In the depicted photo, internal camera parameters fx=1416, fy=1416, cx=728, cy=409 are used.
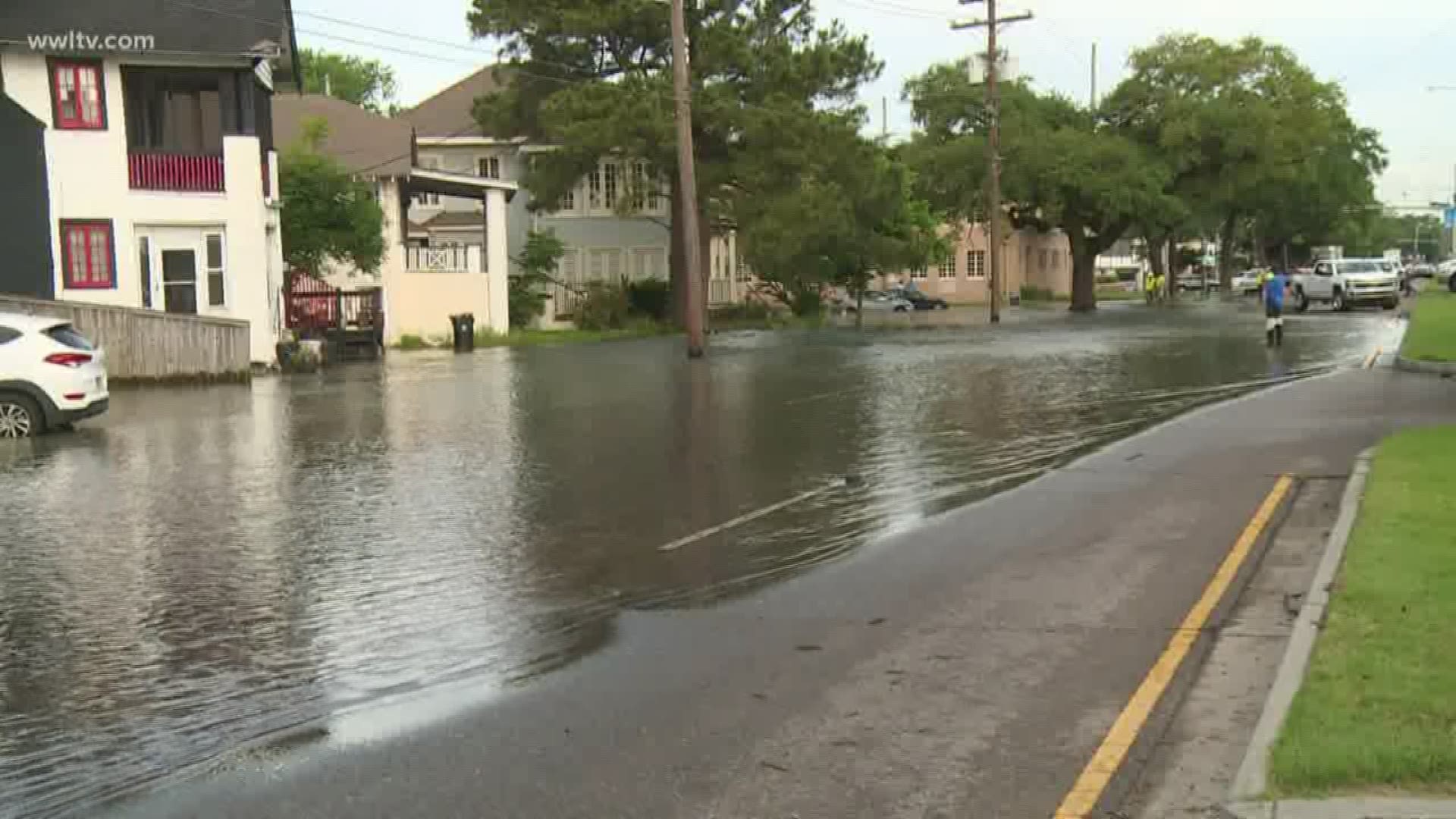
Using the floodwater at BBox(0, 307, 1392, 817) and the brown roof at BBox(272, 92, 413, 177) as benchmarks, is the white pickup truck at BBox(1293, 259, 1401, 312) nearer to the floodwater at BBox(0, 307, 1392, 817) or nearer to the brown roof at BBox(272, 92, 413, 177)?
the floodwater at BBox(0, 307, 1392, 817)

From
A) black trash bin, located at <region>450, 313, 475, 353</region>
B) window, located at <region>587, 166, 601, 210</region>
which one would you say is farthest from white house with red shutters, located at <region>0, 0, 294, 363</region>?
window, located at <region>587, 166, 601, 210</region>

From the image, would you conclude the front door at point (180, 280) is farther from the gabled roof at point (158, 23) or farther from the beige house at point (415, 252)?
the beige house at point (415, 252)

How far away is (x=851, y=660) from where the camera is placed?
687 centimetres

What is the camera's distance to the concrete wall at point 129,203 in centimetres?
2828

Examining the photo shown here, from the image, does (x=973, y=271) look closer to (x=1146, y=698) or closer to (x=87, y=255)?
(x=87, y=255)

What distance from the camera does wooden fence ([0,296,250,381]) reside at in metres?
24.7

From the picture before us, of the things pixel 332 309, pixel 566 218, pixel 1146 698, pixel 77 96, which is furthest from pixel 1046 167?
pixel 1146 698

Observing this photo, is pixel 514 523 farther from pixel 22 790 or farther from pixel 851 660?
pixel 22 790

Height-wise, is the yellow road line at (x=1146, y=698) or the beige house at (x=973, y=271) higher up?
the beige house at (x=973, y=271)

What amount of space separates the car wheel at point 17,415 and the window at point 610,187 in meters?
38.7

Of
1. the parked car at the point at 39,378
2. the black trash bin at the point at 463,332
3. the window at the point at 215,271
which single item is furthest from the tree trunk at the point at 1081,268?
the parked car at the point at 39,378

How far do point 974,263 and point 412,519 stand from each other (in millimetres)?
86036

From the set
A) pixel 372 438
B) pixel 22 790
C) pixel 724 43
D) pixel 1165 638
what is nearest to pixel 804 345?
pixel 724 43

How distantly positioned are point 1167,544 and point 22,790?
7.09m
